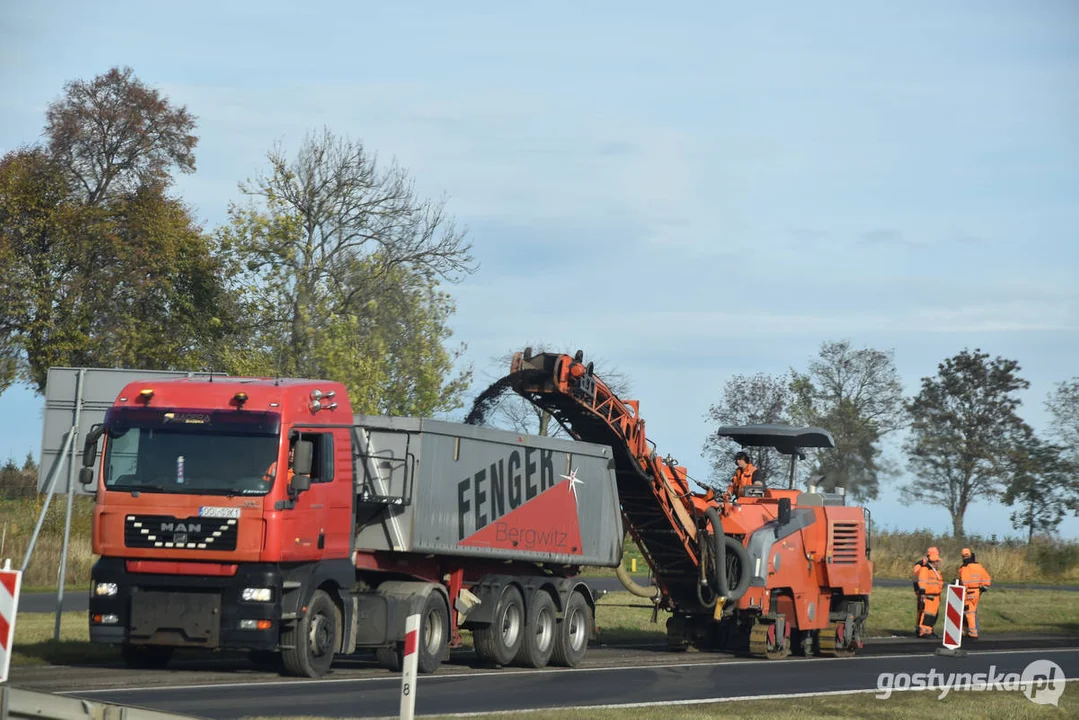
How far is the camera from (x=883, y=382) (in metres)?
66.8

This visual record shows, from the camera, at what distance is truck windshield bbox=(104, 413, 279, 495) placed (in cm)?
1694

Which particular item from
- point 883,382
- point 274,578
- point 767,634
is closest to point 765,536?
point 767,634

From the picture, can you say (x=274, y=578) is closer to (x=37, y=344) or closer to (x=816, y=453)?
(x=816, y=453)

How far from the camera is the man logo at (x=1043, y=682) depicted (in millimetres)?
18422

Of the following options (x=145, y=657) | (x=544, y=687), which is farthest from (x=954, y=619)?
(x=145, y=657)

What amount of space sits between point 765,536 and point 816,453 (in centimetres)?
555

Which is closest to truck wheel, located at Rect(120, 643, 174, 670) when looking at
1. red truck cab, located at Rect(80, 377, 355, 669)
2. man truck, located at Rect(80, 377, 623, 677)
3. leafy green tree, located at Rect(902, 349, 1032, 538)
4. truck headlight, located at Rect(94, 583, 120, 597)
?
man truck, located at Rect(80, 377, 623, 677)

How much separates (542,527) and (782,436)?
5.92m

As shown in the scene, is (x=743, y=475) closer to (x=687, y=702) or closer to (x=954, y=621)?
(x=954, y=621)

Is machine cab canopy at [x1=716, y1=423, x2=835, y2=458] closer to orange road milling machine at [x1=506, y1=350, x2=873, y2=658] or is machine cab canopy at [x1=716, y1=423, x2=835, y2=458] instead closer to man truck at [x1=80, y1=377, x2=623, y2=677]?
orange road milling machine at [x1=506, y1=350, x2=873, y2=658]

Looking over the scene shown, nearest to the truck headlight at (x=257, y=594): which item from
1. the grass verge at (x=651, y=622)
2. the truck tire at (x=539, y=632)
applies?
the grass verge at (x=651, y=622)

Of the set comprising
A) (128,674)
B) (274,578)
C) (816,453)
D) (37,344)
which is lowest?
(128,674)

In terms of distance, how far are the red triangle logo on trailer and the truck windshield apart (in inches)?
141

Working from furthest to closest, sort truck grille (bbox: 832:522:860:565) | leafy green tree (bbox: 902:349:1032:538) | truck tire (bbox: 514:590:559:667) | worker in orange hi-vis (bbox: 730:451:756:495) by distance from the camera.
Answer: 1. leafy green tree (bbox: 902:349:1032:538)
2. truck grille (bbox: 832:522:860:565)
3. worker in orange hi-vis (bbox: 730:451:756:495)
4. truck tire (bbox: 514:590:559:667)
